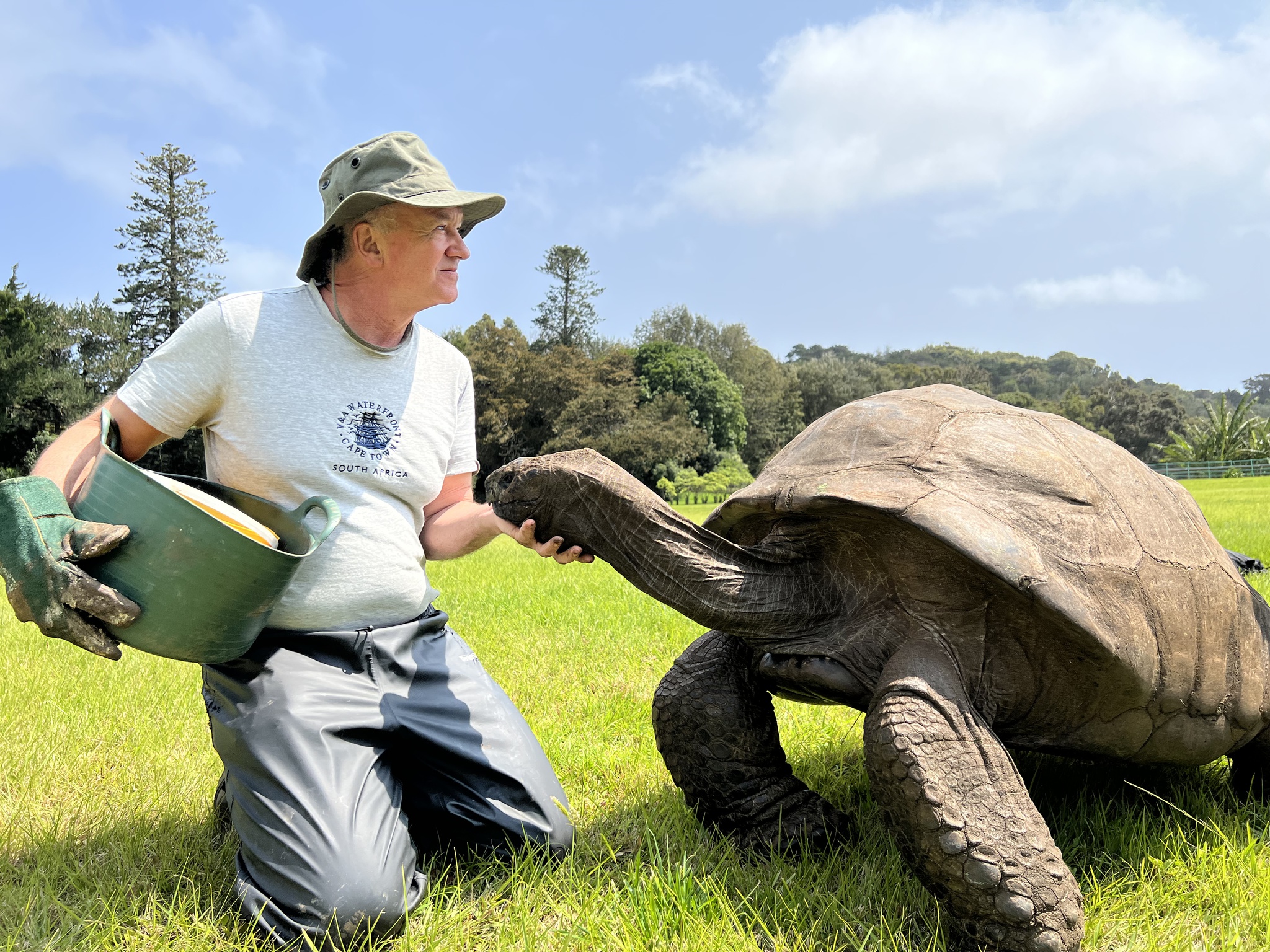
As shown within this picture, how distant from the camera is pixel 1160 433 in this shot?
6762 cm

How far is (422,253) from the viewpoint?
2912 mm

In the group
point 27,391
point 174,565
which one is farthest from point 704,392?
point 174,565

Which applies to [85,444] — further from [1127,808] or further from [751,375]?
[751,375]

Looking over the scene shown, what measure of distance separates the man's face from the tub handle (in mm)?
773

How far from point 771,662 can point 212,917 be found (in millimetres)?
1634

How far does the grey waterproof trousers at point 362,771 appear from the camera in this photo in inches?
90.9

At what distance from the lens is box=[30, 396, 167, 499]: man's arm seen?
243 cm

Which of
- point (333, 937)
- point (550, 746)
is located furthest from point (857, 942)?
point (550, 746)

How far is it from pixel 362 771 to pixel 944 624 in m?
1.70

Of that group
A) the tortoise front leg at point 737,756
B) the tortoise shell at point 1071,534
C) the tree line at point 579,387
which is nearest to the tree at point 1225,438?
the tree line at point 579,387

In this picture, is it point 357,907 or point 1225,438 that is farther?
point 1225,438

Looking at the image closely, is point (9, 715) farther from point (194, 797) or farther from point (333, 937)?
point (333, 937)

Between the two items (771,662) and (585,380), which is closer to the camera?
(771,662)

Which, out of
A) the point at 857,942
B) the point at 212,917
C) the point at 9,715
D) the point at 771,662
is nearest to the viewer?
the point at 857,942
